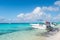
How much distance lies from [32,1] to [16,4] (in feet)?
2.85

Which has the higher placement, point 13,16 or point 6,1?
point 6,1

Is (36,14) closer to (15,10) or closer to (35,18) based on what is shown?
(35,18)

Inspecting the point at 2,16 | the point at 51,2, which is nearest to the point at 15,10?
the point at 2,16

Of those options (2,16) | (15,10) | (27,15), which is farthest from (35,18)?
(2,16)

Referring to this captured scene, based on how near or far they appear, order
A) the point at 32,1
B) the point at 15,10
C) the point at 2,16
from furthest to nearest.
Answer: the point at 2,16, the point at 15,10, the point at 32,1

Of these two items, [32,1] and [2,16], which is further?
[2,16]

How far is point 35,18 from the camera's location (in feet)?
29.9

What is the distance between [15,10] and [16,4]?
0.64 metres

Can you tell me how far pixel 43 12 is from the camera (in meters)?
8.92

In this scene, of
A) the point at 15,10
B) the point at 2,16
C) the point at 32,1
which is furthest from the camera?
the point at 2,16

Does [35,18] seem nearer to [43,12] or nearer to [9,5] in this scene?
[43,12]

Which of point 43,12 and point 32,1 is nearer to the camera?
point 32,1

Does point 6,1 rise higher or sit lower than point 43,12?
higher

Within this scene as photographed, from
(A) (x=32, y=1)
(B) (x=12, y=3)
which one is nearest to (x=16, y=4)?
(B) (x=12, y=3)
